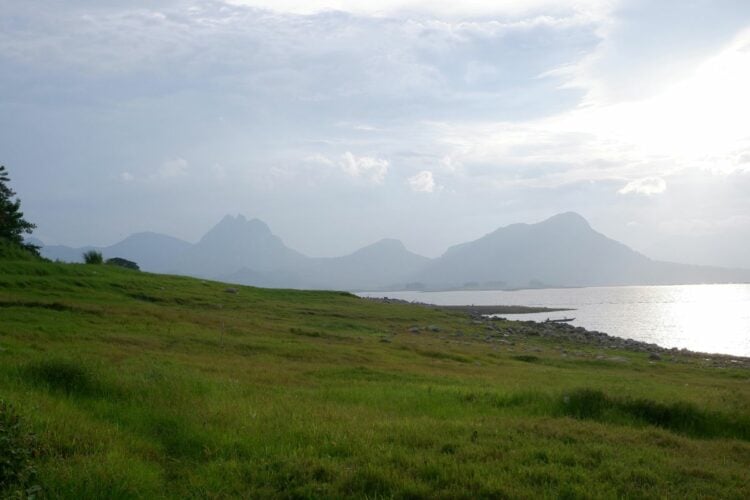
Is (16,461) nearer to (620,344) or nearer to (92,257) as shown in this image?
(620,344)

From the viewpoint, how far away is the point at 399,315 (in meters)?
A: 63.9

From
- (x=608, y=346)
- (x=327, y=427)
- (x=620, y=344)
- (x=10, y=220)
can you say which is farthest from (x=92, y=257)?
(x=327, y=427)

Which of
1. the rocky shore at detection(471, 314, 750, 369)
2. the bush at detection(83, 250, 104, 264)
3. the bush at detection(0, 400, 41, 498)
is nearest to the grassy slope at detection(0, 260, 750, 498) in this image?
the bush at detection(0, 400, 41, 498)

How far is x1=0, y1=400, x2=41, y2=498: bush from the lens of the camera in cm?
724

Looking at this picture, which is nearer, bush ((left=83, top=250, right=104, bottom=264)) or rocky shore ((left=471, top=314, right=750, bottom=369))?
rocky shore ((left=471, top=314, right=750, bottom=369))

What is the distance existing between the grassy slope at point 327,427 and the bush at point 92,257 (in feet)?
137

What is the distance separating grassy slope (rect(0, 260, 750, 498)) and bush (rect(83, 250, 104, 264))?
137ft

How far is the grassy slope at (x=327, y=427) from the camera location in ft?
28.1

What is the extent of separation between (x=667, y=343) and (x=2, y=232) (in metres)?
69.4

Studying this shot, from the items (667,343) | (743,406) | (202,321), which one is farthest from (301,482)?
(667,343)

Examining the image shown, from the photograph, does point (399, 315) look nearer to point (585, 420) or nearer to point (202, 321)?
point (202, 321)

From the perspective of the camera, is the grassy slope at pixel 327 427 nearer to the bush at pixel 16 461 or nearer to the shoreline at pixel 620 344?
the bush at pixel 16 461

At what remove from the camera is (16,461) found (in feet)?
25.2

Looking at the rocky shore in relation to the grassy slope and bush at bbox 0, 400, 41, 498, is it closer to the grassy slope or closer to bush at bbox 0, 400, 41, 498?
the grassy slope
